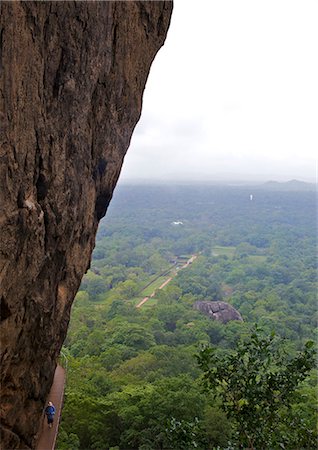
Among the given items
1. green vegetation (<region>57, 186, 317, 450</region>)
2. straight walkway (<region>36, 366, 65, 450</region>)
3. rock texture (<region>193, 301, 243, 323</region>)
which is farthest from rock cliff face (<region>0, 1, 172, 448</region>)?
rock texture (<region>193, 301, 243, 323</region>)

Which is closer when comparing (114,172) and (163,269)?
(114,172)

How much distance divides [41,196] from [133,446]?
12.7 meters

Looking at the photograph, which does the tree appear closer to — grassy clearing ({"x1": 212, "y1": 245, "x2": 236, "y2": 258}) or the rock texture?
the rock texture

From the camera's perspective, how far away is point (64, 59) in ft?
19.4

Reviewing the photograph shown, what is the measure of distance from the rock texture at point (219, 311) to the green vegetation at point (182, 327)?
4.94 feet

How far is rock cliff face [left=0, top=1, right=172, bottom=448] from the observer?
4727 mm

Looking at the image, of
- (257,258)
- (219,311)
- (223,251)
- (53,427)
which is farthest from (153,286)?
(53,427)

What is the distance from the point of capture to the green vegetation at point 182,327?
8898 mm

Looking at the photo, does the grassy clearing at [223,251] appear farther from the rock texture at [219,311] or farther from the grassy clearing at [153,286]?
the rock texture at [219,311]

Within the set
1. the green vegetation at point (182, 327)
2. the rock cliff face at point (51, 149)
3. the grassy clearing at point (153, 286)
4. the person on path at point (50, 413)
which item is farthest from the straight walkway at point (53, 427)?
the grassy clearing at point (153, 286)

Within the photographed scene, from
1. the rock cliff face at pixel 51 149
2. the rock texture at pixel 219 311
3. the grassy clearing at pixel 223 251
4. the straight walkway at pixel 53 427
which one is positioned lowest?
the grassy clearing at pixel 223 251

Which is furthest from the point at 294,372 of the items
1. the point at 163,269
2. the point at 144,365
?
the point at 163,269

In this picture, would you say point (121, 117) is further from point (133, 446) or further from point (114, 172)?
point (133, 446)

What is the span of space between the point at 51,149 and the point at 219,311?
41616mm
